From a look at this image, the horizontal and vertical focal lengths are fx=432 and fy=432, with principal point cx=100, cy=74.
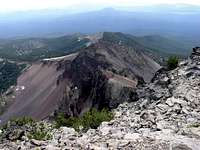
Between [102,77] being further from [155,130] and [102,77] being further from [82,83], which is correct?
[155,130]

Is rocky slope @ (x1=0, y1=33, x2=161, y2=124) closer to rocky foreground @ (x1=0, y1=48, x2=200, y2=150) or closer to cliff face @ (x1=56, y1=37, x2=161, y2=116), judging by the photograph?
cliff face @ (x1=56, y1=37, x2=161, y2=116)

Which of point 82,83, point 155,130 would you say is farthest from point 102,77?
point 155,130

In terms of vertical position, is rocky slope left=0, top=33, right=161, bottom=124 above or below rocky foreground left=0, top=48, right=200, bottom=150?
below

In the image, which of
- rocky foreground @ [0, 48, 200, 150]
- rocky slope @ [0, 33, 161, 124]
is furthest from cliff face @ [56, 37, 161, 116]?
rocky foreground @ [0, 48, 200, 150]

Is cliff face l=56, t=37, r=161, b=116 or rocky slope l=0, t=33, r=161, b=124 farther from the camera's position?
rocky slope l=0, t=33, r=161, b=124

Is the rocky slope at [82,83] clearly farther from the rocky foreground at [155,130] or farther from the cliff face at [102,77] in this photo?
the rocky foreground at [155,130]

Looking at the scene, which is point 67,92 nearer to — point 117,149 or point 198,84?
point 198,84

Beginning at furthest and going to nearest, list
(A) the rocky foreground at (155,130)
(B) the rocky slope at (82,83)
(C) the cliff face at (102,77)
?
1. (B) the rocky slope at (82,83)
2. (C) the cliff face at (102,77)
3. (A) the rocky foreground at (155,130)

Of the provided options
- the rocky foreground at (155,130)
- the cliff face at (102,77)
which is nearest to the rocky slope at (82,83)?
the cliff face at (102,77)
